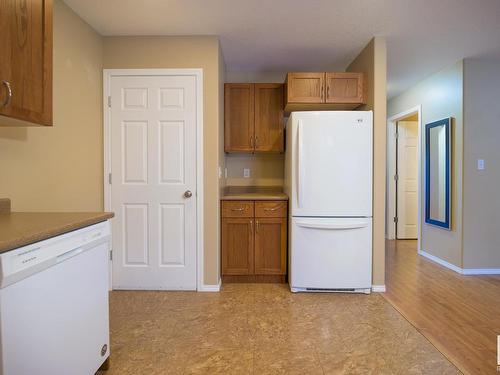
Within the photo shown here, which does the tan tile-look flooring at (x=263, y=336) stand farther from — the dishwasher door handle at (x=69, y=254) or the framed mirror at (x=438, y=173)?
the framed mirror at (x=438, y=173)

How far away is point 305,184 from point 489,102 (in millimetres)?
2433

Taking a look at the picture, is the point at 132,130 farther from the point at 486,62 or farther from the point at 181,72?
the point at 486,62

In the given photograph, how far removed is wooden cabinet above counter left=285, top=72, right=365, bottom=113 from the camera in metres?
2.83

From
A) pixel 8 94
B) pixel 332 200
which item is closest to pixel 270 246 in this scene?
pixel 332 200

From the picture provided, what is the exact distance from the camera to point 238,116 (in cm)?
326

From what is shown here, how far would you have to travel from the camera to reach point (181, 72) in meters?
2.65

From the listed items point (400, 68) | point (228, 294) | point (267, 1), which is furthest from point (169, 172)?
point (400, 68)

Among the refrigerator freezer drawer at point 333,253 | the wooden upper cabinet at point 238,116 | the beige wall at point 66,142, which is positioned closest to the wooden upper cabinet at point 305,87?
the wooden upper cabinet at point 238,116

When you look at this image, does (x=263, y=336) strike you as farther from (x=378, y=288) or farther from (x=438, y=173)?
(x=438, y=173)

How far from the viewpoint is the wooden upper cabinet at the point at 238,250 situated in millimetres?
2887

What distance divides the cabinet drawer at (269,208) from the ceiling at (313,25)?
5.18 feet

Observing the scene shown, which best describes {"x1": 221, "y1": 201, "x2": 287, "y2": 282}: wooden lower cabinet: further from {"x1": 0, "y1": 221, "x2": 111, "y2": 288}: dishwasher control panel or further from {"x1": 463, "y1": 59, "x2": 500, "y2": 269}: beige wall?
{"x1": 463, "y1": 59, "x2": 500, "y2": 269}: beige wall

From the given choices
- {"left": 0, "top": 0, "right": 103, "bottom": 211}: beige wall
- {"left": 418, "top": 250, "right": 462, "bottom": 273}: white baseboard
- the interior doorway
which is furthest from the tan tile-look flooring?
the interior doorway

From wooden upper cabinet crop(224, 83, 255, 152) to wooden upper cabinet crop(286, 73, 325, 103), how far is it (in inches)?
21.1
